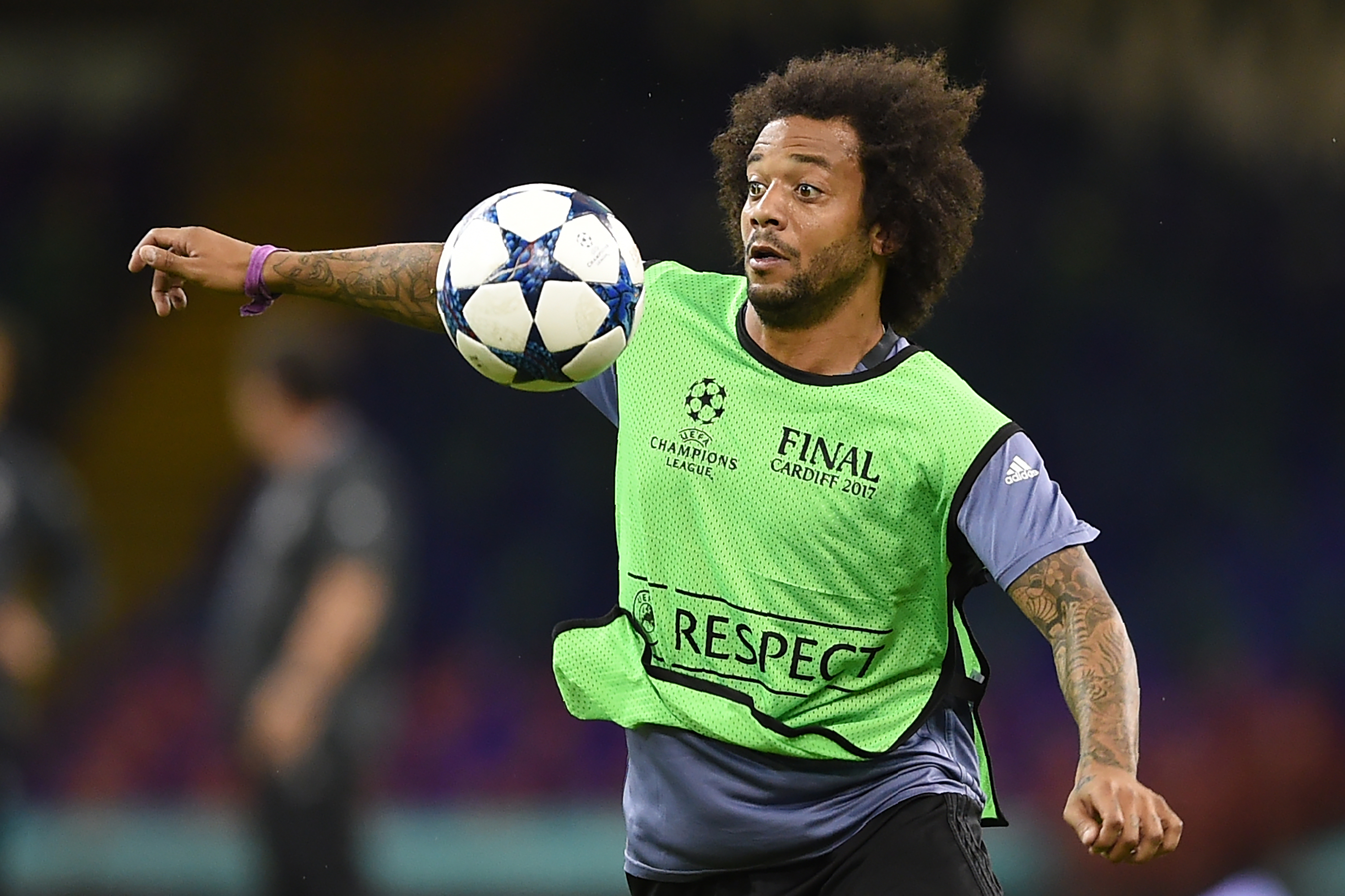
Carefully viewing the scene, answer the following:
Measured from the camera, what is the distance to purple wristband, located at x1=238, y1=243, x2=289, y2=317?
10.9ft

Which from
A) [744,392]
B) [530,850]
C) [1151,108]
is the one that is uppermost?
[1151,108]

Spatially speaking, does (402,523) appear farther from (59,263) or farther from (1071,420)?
(1071,420)

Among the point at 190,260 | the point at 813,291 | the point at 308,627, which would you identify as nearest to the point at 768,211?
the point at 813,291

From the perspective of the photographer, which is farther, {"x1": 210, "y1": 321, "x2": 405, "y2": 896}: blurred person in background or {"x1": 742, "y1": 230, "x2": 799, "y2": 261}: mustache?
{"x1": 210, "y1": 321, "x2": 405, "y2": 896}: blurred person in background

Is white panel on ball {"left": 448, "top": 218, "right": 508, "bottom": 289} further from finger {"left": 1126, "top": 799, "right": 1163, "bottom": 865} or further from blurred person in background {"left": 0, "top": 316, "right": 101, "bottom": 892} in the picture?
blurred person in background {"left": 0, "top": 316, "right": 101, "bottom": 892}

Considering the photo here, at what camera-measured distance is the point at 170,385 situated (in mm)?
7926

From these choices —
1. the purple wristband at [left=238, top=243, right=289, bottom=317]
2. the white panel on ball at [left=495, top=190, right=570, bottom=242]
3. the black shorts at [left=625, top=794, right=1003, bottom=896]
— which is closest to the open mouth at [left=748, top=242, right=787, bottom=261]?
the white panel on ball at [left=495, top=190, right=570, bottom=242]

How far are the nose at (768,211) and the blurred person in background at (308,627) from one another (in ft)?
11.8

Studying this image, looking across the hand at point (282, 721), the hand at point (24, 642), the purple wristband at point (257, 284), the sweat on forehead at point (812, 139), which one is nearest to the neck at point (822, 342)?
the sweat on forehead at point (812, 139)

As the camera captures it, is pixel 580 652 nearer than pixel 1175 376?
Yes

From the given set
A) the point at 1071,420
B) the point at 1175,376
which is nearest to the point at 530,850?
the point at 1071,420

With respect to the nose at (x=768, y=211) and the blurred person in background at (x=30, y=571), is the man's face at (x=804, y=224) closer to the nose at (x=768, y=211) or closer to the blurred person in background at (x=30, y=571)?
the nose at (x=768, y=211)

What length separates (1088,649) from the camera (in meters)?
2.94

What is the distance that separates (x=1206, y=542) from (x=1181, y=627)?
0.46 metres
